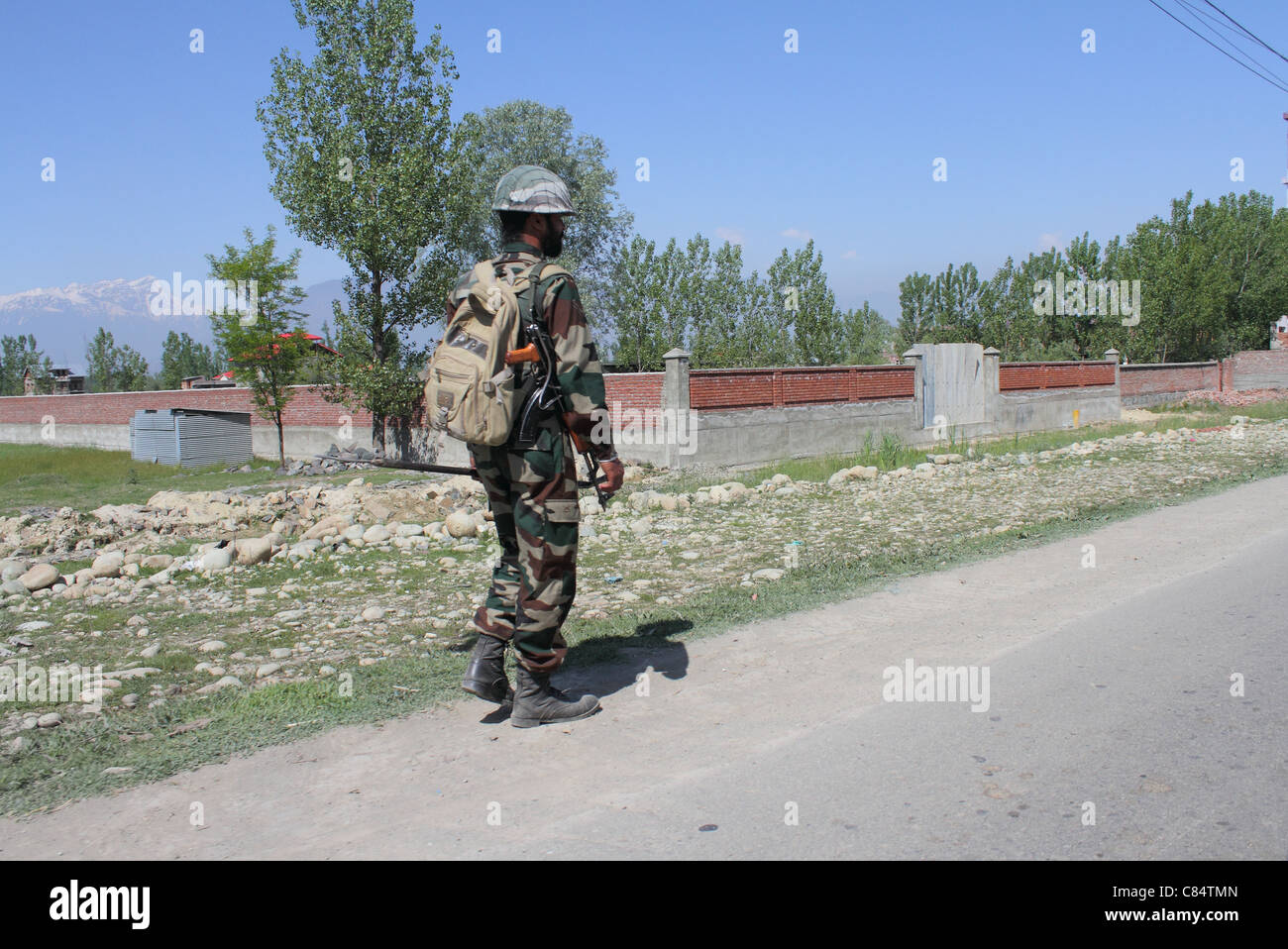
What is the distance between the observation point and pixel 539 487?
145 inches

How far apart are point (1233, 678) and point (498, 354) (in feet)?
12.0

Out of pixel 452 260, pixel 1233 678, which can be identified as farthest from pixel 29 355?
pixel 1233 678

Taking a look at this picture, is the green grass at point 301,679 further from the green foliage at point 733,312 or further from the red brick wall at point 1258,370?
the red brick wall at point 1258,370

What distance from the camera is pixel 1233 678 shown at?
428cm

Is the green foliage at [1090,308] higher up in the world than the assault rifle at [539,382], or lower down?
higher up

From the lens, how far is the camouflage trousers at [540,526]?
3.69 meters

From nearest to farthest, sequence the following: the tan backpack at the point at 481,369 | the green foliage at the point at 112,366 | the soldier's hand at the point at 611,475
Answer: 1. the tan backpack at the point at 481,369
2. the soldier's hand at the point at 611,475
3. the green foliage at the point at 112,366

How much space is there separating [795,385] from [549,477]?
1657 centimetres

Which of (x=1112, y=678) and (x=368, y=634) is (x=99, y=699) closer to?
(x=368, y=634)

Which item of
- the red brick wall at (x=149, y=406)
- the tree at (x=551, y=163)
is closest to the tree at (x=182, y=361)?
the red brick wall at (x=149, y=406)

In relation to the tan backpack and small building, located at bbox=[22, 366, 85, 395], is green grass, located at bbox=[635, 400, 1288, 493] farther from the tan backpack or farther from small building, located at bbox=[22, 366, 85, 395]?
small building, located at bbox=[22, 366, 85, 395]

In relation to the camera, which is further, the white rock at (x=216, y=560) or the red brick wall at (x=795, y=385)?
the red brick wall at (x=795, y=385)

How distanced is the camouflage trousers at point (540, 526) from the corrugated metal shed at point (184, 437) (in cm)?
2662

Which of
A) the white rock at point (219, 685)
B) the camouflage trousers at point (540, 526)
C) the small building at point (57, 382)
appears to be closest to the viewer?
the camouflage trousers at point (540, 526)
